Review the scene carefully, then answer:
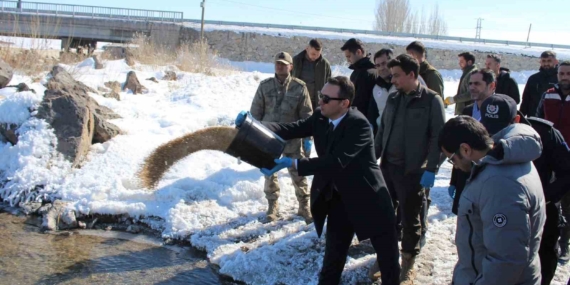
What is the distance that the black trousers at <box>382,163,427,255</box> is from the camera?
14.4 ft

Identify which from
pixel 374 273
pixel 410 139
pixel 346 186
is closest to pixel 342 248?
pixel 346 186

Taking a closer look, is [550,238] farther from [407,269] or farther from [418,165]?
[407,269]

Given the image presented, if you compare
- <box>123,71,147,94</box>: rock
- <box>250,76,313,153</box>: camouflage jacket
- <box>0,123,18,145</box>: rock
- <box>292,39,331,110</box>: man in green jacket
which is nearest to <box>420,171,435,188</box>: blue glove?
<box>250,76,313,153</box>: camouflage jacket

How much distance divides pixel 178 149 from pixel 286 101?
9.08ft

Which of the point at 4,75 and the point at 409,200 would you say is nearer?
the point at 409,200

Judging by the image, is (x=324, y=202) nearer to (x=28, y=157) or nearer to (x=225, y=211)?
(x=225, y=211)

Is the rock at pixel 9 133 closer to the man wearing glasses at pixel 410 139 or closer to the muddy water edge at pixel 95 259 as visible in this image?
the muddy water edge at pixel 95 259

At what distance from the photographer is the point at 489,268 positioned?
2289 millimetres

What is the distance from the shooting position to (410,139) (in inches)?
172

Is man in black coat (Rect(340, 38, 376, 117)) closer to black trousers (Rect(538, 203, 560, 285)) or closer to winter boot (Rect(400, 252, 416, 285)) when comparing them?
winter boot (Rect(400, 252, 416, 285))

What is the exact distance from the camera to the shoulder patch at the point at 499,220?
2240 mm

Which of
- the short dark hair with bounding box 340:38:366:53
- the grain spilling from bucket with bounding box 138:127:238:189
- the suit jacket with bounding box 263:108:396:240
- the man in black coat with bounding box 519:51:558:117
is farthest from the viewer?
the grain spilling from bucket with bounding box 138:127:238:189

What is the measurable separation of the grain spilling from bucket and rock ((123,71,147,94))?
3.44 meters

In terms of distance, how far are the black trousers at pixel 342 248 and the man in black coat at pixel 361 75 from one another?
2.24 m
